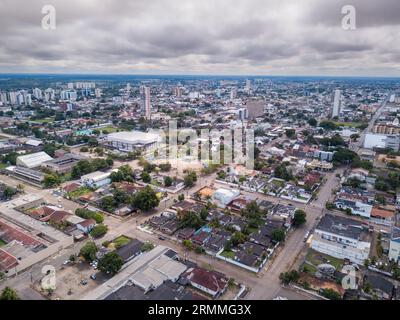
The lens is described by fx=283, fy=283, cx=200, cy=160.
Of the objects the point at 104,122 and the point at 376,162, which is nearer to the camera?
the point at 376,162

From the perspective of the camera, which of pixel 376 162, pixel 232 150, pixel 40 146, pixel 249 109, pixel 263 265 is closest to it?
pixel 263 265

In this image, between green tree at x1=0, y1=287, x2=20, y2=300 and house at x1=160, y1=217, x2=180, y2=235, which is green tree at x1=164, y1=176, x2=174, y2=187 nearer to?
house at x1=160, y1=217, x2=180, y2=235

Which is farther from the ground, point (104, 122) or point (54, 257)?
point (104, 122)

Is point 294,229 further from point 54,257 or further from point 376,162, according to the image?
point 376,162

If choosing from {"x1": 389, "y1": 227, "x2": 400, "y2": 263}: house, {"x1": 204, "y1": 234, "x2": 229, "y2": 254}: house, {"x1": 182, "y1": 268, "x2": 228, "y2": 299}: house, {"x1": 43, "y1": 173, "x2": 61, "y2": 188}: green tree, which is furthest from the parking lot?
{"x1": 389, "y1": 227, "x2": 400, "y2": 263}: house
